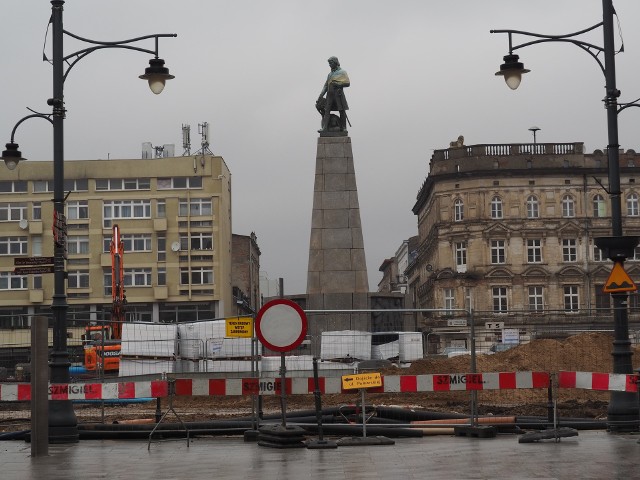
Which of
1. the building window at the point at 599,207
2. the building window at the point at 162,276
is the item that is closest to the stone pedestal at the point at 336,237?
the building window at the point at 162,276

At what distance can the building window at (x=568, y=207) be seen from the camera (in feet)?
306

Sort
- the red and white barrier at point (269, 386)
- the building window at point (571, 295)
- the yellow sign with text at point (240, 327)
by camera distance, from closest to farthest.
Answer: the red and white barrier at point (269, 386) → the yellow sign with text at point (240, 327) → the building window at point (571, 295)

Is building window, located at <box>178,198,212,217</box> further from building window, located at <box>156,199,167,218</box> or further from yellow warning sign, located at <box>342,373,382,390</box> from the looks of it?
yellow warning sign, located at <box>342,373,382,390</box>

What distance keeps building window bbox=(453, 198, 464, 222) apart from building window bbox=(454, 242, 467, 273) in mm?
1894

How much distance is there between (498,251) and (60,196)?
250ft

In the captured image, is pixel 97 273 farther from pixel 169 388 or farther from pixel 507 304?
pixel 169 388

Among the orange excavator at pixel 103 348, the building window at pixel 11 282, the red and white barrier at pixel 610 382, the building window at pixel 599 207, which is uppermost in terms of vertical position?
the building window at pixel 599 207

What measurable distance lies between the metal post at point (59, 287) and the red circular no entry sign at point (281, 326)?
11.4 ft

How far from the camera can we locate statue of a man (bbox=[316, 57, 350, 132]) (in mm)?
34969

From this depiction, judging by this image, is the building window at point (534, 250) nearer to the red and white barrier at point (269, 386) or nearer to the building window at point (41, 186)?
the building window at point (41, 186)

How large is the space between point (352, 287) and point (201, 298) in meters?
56.3

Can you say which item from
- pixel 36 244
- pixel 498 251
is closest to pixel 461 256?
pixel 498 251

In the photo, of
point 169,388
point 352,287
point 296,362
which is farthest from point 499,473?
point 352,287

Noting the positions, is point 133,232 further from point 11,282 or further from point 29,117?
point 29,117
